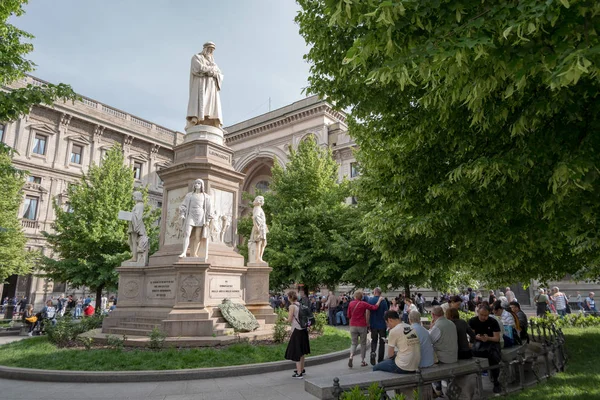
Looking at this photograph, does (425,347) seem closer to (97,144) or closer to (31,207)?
(31,207)

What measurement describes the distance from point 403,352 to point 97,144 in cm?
3870

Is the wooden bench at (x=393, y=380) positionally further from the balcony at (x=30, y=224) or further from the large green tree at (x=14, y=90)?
the balcony at (x=30, y=224)

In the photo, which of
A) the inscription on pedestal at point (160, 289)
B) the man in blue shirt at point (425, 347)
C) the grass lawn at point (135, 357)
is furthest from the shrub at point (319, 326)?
the man in blue shirt at point (425, 347)

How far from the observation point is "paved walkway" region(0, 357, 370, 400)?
624 centimetres

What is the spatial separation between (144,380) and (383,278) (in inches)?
601

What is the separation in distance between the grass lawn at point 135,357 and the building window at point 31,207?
27.3 metres

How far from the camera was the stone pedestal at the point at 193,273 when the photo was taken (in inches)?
402

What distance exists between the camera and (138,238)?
1216 cm

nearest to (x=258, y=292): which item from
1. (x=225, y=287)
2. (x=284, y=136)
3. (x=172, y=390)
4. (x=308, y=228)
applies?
(x=225, y=287)

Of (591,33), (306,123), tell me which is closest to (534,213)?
(591,33)

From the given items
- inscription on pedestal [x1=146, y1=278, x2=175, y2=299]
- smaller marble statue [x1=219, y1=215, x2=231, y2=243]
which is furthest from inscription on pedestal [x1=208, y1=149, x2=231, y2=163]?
inscription on pedestal [x1=146, y1=278, x2=175, y2=299]

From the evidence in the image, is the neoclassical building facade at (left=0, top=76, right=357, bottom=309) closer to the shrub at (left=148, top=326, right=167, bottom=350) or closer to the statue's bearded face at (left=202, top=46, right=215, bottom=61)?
the statue's bearded face at (left=202, top=46, right=215, bottom=61)

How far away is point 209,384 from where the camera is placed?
277 inches

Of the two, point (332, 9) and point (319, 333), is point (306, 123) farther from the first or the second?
point (332, 9)
